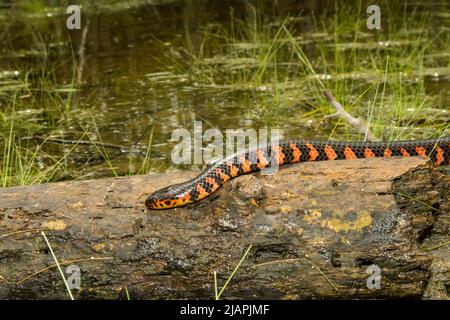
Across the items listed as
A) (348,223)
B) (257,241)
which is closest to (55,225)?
(257,241)

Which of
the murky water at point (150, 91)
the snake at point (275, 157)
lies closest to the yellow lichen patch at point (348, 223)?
the snake at point (275, 157)

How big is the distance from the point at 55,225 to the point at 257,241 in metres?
1.24

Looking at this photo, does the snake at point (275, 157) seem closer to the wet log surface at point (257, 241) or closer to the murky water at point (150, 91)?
the wet log surface at point (257, 241)

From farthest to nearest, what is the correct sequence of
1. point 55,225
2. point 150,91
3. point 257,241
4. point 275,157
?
point 150,91 → point 275,157 → point 55,225 → point 257,241

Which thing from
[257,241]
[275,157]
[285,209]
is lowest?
[257,241]

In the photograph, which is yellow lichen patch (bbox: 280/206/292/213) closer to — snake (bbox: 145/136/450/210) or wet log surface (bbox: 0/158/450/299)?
wet log surface (bbox: 0/158/450/299)

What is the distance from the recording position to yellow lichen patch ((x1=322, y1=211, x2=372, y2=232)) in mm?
4223

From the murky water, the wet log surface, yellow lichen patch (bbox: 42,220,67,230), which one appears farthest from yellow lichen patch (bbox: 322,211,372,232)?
the murky water

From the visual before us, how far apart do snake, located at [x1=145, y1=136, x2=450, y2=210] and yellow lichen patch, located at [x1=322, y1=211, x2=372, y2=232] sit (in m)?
0.74

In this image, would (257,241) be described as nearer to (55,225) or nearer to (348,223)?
(348,223)

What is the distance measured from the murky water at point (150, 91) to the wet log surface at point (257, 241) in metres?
1.80

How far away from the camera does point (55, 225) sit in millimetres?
4352

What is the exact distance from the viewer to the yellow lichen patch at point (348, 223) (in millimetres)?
4223
